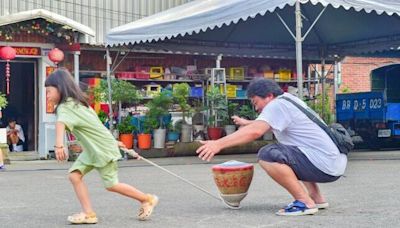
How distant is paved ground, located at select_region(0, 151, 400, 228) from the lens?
679 cm

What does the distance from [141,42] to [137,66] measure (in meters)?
4.40

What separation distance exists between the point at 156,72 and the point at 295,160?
12691 millimetres

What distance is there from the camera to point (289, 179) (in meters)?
7.02

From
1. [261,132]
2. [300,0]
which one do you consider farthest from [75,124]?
[300,0]

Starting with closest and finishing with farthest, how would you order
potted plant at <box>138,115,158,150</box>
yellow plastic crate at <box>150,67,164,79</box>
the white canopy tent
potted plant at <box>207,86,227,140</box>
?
1. the white canopy tent
2. potted plant at <box>138,115,158,150</box>
3. potted plant at <box>207,86,227,140</box>
4. yellow plastic crate at <box>150,67,164,79</box>

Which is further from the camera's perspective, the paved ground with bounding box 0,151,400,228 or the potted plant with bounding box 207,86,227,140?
the potted plant with bounding box 207,86,227,140

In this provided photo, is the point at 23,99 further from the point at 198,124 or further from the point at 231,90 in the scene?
the point at 231,90

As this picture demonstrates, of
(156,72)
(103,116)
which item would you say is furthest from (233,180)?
(156,72)

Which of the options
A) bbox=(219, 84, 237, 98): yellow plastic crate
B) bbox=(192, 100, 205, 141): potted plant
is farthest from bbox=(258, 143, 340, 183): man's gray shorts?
bbox=(219, 84, 237, 98): yellow plastic crate

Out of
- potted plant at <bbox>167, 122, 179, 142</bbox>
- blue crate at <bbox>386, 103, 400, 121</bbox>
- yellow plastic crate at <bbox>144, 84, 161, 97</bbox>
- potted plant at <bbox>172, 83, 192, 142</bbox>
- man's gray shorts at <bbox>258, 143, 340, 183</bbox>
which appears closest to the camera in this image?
man's gray shorts at <bbox>258, 143, 340, 183</bbox>

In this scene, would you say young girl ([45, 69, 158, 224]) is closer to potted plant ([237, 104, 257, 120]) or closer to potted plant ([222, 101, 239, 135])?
potted plant ([222, 101, 239, 135])

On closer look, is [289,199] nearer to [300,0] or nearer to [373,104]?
[300,0]

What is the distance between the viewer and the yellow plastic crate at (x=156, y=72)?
765 inches

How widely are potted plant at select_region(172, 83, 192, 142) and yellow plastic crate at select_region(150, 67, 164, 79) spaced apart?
2114 mm
